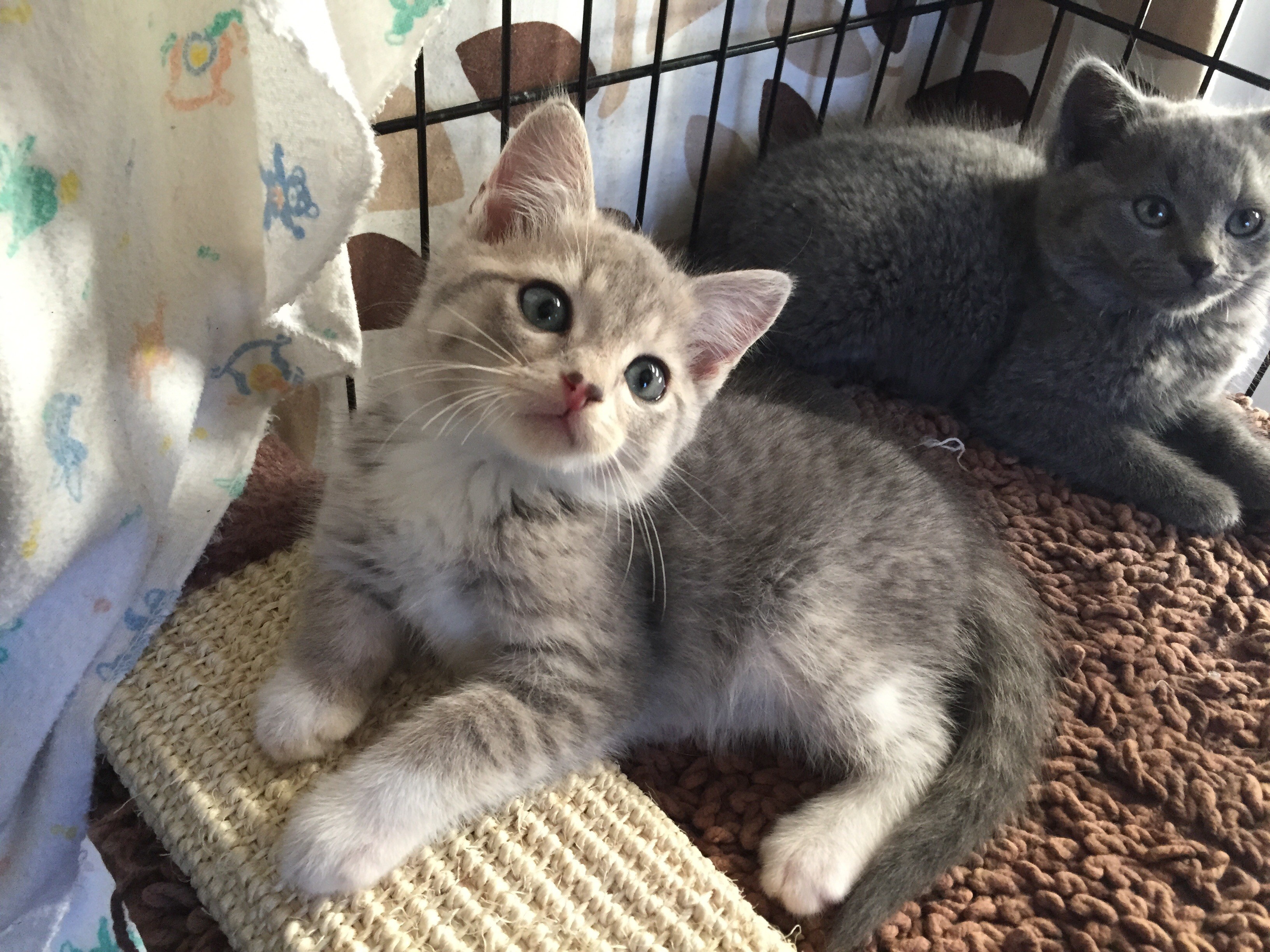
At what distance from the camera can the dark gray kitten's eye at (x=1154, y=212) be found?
138 cm

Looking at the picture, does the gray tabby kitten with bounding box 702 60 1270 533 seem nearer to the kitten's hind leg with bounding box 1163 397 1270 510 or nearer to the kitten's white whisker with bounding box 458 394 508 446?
the kitten's hind leg with bounding box 1163 397 1270 510

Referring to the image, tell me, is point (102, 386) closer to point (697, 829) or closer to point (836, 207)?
point (697, 829)

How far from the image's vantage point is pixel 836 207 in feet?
5.00

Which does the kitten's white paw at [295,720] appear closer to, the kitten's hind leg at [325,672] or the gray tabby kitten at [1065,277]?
the kitten's hind leg at [325,672]

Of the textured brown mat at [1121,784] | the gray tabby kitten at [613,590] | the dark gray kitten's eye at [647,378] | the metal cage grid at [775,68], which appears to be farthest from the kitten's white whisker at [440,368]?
the textured brown mat at [1121,784]

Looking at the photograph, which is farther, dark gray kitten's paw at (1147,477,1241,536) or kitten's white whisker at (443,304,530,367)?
dark gray kitten's paw at (1147,477,1241,536)

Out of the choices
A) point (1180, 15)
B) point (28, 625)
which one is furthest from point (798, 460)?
point (1180, 15)

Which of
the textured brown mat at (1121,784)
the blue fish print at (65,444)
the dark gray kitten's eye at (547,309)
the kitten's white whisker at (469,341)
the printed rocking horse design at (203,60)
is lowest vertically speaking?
the textured brown mat at (1121,784)

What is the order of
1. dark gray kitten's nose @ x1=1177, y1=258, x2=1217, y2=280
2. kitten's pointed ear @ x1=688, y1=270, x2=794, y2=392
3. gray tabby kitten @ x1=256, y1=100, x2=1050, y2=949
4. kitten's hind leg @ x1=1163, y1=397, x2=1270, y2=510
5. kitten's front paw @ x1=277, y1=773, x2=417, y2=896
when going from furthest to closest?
kitten's hind leg @ x1=1163, y1=397, x2=1270, y2=510
dark gray kitten's nose @ x1=1177, y1=258, x2=1217, y2=280
kitten's pointed ear @ x1=688, y1=270, x2=794, y2=392
gray tabby kitten @ x1=256, y1=100, x2=1050, y2=949
kitten's front paw @ x1=277, y1=773, x2=417, y2=896

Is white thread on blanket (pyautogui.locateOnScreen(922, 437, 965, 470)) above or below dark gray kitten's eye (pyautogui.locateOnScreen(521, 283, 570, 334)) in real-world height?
below

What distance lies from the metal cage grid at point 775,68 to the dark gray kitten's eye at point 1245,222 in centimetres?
34

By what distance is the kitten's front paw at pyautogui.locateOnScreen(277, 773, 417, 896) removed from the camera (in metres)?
0.76

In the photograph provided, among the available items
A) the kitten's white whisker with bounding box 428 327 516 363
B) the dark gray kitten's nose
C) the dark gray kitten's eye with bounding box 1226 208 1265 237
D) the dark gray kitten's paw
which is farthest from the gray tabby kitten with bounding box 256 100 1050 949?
the dark gray kitten's eye with bounding box 1226 208 1265 237

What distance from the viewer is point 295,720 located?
877 millimetres
